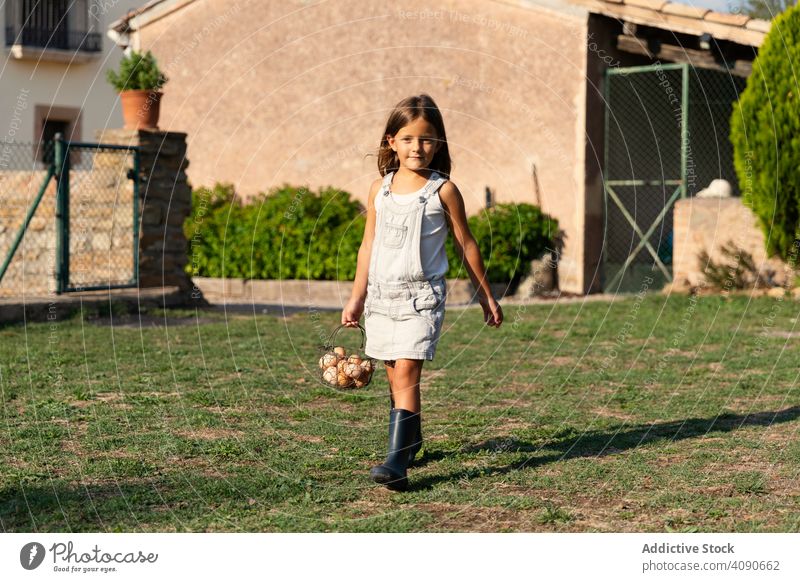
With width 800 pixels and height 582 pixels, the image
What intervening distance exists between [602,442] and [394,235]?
63.1 inches

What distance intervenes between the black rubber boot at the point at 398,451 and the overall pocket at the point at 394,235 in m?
0.71

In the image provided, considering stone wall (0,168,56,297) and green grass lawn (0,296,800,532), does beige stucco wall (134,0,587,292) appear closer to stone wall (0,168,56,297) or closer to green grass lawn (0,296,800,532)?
stone wall (0,168,56,297)

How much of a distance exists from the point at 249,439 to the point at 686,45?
407 inches

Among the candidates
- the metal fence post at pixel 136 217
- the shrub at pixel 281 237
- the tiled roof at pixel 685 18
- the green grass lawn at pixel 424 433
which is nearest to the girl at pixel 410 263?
the green grass lawn at pixel 424 433

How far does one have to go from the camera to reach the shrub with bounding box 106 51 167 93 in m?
11.5

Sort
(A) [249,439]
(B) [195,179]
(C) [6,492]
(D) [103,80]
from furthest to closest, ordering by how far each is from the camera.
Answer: (D) [103,80] → (B) [195,179] → (A) [249,439] → (C) [6,492]

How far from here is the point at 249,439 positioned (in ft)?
18.5

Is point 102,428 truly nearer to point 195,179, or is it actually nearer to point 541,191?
point 541,191

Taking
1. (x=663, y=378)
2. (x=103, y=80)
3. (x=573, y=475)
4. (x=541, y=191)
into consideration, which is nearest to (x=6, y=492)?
(x=573, y=475)

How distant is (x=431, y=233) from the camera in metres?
4.91

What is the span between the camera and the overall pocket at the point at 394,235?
488cm

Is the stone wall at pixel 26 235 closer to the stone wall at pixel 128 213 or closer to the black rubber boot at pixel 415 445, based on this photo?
the stone wall at pixel 128 213

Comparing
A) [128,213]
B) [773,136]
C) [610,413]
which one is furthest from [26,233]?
[610,413]

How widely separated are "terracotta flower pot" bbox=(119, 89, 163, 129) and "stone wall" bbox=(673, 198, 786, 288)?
20.4 feet
